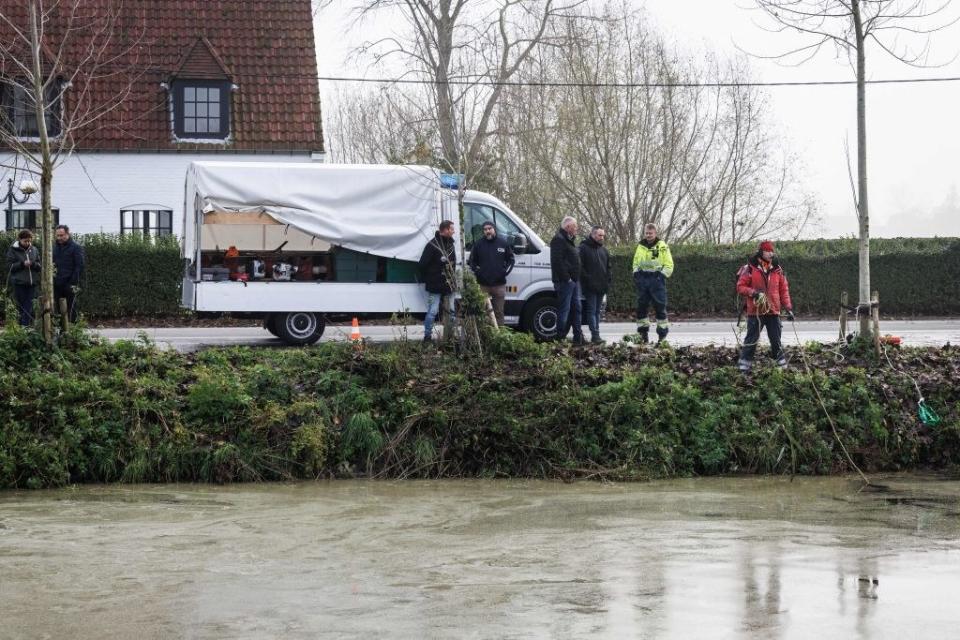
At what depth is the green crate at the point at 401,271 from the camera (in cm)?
1912

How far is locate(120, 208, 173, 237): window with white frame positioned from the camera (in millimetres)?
31453

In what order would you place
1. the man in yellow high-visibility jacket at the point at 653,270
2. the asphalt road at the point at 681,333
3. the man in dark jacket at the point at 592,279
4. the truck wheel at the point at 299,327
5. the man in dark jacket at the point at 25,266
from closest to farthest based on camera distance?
the man in dark jacket at the point at 592,279
the man in yellow high-visibility jacket at the point at 653,270
the man in dark jacket at the point at 25,266
the truck wheel at the point at 299,327
the asphalt road at the point at 681,333

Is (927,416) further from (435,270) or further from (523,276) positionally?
(523,276)

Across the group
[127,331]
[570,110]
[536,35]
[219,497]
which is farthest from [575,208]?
[219,497]

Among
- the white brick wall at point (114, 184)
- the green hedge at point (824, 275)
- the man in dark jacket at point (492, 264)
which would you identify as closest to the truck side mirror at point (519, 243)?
the man in dark jacket at point (492, 264)

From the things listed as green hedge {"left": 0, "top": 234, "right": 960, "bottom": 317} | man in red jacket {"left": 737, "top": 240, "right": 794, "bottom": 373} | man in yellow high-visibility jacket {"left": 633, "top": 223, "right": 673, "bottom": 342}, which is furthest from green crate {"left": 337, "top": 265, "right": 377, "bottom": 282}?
green hedge {"left": 0, "top": 234, "right": 960, "bottom": 317}

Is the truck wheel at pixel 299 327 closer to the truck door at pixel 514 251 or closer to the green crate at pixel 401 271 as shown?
the green crate at pixel 401 271

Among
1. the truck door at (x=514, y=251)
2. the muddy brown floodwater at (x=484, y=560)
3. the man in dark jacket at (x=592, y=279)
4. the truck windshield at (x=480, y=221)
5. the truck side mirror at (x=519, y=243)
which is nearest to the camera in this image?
the muddy brown floodwater at (x=484, y=560)

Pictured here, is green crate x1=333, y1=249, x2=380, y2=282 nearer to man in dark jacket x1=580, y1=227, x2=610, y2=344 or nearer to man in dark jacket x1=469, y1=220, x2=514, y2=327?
man in dark jacket x1=469, y1=220, x2=514, y2=327

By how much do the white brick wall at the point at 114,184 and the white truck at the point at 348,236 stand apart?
12597mm

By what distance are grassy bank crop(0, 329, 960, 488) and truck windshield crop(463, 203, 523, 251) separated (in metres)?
5.84

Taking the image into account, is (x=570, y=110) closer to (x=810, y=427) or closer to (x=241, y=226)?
(x=241, y=226)

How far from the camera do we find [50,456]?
37.3ft

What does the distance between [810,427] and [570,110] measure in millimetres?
21544
